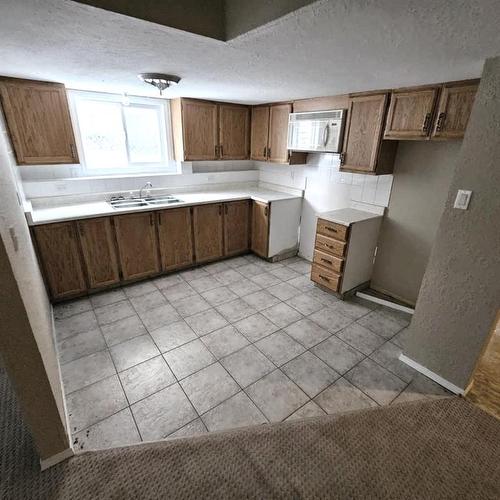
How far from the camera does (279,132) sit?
3.55 meters

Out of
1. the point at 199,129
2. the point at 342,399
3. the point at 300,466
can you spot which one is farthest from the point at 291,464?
the point at 199,129

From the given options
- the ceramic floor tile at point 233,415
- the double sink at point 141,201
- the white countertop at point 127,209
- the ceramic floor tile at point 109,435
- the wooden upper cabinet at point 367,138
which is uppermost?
the wooden upper cabinet at point 367,138

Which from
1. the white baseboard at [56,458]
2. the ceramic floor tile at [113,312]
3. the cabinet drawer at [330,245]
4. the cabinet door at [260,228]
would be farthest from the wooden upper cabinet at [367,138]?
the white baseboard at [56,458]

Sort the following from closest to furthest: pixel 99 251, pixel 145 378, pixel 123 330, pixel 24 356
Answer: pixel 24 356 < pixel 145 378 < pixel 123 330 < pixel 99 251

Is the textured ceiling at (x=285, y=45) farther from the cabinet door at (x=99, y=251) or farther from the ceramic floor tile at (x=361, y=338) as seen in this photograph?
the ceramic floor tile at (x=361, y=338)

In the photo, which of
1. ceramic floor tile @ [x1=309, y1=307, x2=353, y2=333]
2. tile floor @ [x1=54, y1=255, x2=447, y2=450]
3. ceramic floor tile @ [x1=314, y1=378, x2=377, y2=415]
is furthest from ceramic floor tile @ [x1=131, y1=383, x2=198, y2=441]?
ceramic floor tile @ [x1=309, y1=307, x2=353, y2=333]

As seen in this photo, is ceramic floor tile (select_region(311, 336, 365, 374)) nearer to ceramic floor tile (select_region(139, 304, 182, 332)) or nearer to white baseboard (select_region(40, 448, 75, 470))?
ceramic floor tile (select_region(139, 304, 182, 332))

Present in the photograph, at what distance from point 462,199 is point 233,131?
2950 millimetres

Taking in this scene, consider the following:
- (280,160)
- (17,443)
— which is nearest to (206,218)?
(280,160)

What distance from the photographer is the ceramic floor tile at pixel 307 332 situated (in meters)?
2.38

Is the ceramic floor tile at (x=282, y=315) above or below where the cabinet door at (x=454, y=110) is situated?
below

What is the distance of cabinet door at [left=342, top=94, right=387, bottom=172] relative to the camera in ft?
8.16

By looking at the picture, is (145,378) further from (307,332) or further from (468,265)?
(468,265)

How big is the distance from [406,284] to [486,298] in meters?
1.27
